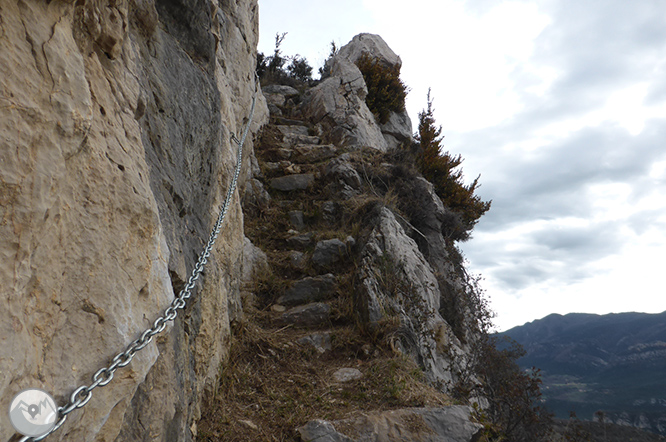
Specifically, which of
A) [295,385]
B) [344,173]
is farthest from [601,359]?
[295,385]

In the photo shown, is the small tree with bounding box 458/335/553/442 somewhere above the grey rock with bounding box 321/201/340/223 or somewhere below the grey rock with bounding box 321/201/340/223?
below

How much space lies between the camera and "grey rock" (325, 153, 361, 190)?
741cm

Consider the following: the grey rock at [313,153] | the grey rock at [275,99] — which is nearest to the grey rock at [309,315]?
the grey rock at [313,153]

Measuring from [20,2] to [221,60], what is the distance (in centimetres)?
314

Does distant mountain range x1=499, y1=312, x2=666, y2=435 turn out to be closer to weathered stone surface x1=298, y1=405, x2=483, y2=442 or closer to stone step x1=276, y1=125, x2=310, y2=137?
stone step x1=276, y1=125, x2=310, y2=137

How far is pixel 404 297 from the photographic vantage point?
4945 mm

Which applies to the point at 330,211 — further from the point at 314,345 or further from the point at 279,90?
the point at 279,90

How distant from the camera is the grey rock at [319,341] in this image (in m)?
4.36

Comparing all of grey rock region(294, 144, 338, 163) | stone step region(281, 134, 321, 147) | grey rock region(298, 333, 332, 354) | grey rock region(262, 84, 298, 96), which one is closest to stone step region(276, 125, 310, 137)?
stone step region(281, 134, 321, 147)

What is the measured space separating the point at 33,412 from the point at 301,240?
5192 mm

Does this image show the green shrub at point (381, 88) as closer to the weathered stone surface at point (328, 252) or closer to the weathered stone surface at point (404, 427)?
the weathered stone surface at point (328, 252)

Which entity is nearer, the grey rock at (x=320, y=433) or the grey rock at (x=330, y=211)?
the grey rock at (x=320, y=433)

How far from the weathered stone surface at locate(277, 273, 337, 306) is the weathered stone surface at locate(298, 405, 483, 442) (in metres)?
2.00

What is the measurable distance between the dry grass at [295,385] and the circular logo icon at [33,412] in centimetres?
211
